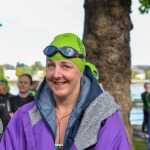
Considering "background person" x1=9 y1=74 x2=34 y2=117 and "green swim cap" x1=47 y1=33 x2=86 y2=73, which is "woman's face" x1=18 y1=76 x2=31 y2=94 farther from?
"green swim cap" x1=47 y1=33 x2=86 y2=73

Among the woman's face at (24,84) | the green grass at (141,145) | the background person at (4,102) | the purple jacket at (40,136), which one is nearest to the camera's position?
the purple jacket at (40,136)

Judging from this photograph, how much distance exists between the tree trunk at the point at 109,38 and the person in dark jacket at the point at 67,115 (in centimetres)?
521

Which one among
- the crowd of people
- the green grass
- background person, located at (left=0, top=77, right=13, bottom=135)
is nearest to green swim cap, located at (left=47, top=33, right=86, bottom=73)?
background person, located at (left=0, top=77, right=13, bottom=135)

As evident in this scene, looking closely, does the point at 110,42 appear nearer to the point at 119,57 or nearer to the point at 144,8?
the point at 119,57

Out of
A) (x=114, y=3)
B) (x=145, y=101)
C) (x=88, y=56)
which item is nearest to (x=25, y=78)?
(x=88, y=56)

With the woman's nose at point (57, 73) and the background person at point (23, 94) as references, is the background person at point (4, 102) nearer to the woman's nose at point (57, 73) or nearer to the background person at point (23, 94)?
the background person at point (23, 94)

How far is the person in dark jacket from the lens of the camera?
296 cm

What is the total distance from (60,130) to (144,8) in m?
10.4

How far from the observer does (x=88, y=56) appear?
848cm

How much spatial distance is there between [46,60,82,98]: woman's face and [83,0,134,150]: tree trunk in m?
5.35

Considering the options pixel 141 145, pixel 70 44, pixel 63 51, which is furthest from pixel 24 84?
pixel 63 51

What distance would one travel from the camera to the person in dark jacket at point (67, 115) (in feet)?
9.71

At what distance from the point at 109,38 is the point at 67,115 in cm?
537

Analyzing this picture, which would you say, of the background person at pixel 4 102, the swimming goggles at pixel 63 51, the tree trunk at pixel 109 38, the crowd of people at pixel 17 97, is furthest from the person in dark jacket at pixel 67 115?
the tree trunk at pixel 109 38
